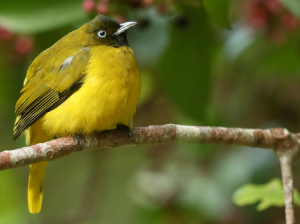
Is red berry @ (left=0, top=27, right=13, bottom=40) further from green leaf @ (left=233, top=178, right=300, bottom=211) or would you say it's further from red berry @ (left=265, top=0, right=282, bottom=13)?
green leaf @ (left=233, top=178, right=300, bottom=211)

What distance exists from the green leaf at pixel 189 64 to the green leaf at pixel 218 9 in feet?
2.42

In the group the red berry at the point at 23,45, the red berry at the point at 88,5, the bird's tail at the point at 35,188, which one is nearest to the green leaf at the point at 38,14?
the red berry at the point at 88,5

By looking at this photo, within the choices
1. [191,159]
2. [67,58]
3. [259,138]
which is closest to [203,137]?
[259,138]

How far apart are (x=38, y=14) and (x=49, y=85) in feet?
1.69

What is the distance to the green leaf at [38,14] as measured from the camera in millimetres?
2760

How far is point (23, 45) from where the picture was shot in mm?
3420

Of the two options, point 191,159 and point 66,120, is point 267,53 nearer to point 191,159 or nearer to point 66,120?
point 191,159

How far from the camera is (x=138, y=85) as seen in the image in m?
2.72

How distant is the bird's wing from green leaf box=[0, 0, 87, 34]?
0.76ft

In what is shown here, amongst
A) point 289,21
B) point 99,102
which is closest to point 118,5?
point 99,102

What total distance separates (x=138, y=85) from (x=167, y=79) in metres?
0.56

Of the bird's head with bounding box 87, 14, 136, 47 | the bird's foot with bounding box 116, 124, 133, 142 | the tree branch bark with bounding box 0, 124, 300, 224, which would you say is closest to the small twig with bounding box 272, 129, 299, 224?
the tree branch bark with bounding box 0, 124, 300, 224

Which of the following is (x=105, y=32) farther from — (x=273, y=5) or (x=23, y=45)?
(x=273, y=5)

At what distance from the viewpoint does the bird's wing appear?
2.64m
